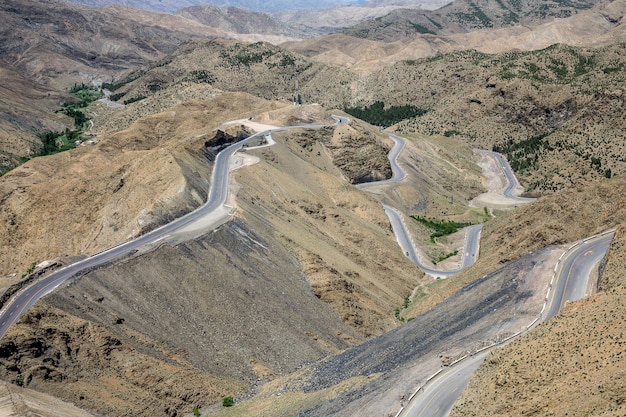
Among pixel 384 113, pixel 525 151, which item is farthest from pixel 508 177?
pixel 384 113

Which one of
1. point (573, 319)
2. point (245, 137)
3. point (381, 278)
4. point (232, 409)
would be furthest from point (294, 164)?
point (573, 319)

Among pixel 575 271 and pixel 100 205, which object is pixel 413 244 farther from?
pixel 100 205

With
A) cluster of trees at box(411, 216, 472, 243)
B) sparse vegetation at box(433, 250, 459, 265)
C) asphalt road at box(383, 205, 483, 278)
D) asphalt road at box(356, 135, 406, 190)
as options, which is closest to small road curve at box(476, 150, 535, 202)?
cluster of trees at box(411, 216, 472, 243)

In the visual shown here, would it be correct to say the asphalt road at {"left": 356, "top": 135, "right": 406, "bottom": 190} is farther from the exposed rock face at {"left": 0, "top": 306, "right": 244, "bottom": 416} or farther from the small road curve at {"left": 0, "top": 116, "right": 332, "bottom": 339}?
the exposed rock face at {"left": 0, "top": 306, "right": 244, "bottom": 416}

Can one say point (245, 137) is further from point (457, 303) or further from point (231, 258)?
point (457, 303)

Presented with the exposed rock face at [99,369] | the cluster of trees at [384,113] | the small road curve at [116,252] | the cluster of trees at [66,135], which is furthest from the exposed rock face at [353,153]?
the cluster of trees at [66,135]
